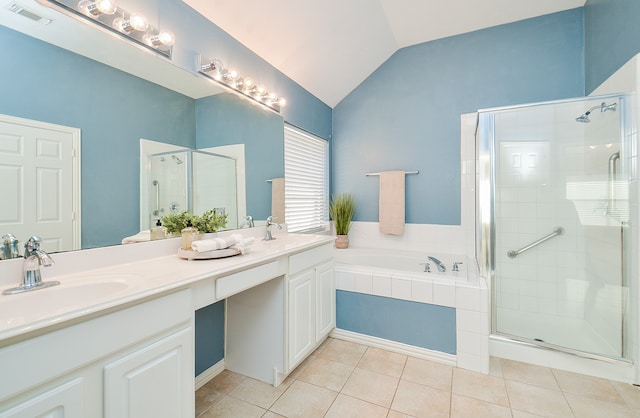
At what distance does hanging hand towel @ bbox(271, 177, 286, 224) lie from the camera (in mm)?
2481

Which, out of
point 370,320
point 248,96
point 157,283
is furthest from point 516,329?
point 248,96

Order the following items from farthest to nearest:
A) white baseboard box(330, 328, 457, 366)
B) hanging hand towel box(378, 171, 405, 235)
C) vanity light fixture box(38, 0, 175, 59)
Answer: hanging hand towel box(378, 171, 405, 235), white baseboard box(330, 328, 457, 366), vanity light fixture box(38, 0, 175, 59)

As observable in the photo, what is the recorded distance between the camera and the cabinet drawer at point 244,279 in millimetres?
1279

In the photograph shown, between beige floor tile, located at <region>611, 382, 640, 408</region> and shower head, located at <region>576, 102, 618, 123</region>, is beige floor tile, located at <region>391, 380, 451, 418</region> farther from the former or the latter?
shower head, located at <region>576, 102, 618, 123</region>

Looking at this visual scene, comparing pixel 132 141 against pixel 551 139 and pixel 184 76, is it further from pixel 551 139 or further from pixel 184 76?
pixel 551 139

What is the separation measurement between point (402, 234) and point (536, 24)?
2.26 m

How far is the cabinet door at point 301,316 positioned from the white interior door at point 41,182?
1.11m

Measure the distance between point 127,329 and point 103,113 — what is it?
37.3 inches

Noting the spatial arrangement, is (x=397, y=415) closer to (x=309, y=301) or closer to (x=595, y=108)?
(x=309, y=301)

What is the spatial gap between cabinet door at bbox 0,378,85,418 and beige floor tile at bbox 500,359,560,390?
2.20 meters

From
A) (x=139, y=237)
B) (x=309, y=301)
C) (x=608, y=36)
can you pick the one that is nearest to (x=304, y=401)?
(x=309, y=301)

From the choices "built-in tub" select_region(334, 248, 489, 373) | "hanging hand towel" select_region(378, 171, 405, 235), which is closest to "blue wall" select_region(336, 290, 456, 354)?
"built-in tub" select_region(334, 248, 489, 373)

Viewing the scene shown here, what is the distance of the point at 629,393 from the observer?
1685 mm

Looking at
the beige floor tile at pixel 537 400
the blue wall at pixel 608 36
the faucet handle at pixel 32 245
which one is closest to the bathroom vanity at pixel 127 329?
the faucet handle at pixel 32 245
